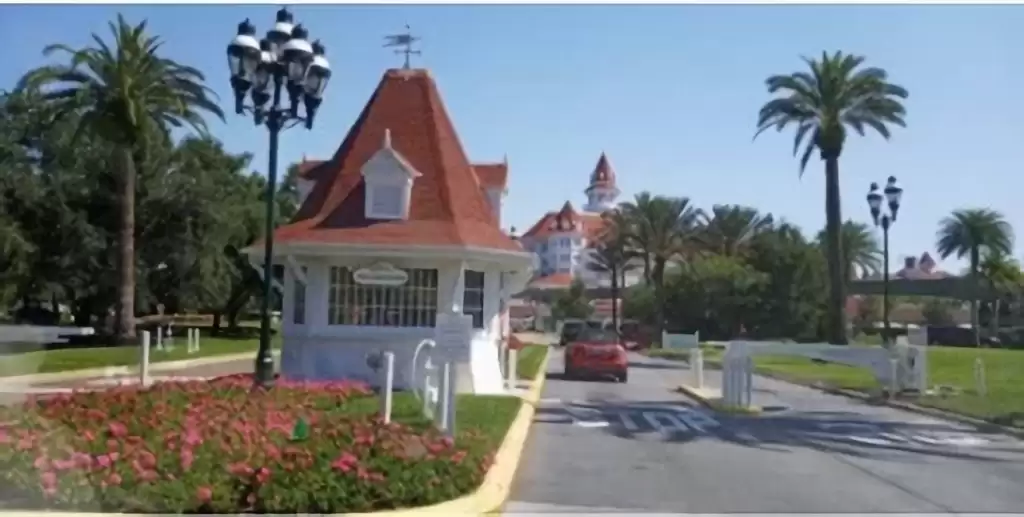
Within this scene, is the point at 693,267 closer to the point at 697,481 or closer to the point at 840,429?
the point at 840,429

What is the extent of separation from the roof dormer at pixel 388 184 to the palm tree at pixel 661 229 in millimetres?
42968

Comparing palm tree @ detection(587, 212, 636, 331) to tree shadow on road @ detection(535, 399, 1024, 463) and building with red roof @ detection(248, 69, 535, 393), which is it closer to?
building with red roof @ detection(248, 69, 535, 393)

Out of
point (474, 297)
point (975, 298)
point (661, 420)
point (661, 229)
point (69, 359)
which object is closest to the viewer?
point (661, 420)

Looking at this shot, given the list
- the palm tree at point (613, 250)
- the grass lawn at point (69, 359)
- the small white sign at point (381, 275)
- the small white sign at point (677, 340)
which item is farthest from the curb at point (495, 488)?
the palm tree at point (613, 250)

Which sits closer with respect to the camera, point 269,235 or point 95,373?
point 269,235

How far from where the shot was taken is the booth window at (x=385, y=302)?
23.5 metres

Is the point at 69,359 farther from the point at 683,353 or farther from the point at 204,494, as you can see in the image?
the point at 683,353

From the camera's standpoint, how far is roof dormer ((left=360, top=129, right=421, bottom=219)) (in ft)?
77.3

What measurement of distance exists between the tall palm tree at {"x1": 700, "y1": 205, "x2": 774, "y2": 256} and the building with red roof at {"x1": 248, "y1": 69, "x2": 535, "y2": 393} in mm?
47222

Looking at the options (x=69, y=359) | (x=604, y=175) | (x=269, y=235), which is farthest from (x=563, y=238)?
(x=269, y=235)

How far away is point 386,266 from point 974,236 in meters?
67.2

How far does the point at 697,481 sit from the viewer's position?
508 inches

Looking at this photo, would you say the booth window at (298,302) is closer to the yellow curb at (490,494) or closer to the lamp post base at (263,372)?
the lamp post base at (263,372)

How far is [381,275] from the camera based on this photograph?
22.9 metres
